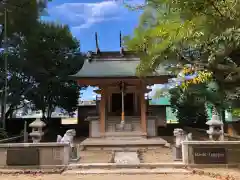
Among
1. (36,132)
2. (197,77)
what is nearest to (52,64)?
(36,132)

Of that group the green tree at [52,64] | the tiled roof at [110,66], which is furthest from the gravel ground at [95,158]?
the green tree at [52,64]

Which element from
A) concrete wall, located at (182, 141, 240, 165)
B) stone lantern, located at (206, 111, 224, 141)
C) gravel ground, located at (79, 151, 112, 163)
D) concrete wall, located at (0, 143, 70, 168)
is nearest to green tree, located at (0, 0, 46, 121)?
gravel ground, located at (79, 151, 112, 163)

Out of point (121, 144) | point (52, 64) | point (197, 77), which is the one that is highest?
point (52, 64)

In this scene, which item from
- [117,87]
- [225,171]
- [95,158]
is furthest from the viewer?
[117,87]

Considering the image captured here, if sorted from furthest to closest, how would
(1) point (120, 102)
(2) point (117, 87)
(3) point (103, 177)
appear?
(1) point (120, 102) < (2) point (117, 87) < (3) point (103, 177)

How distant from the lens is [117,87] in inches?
822

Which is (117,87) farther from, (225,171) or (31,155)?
(225,171)

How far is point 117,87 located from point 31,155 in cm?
1039

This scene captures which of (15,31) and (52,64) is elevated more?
(15,31)

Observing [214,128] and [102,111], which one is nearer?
[214,128]

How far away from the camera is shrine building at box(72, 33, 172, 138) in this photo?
1878 cm

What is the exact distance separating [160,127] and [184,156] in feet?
61.0

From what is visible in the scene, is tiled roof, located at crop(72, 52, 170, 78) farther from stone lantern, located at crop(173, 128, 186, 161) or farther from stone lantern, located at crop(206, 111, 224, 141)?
stone lantern, located at crop(173, 128, 186, 161)

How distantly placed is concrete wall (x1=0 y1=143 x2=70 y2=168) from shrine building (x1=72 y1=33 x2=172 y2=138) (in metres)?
7.26
